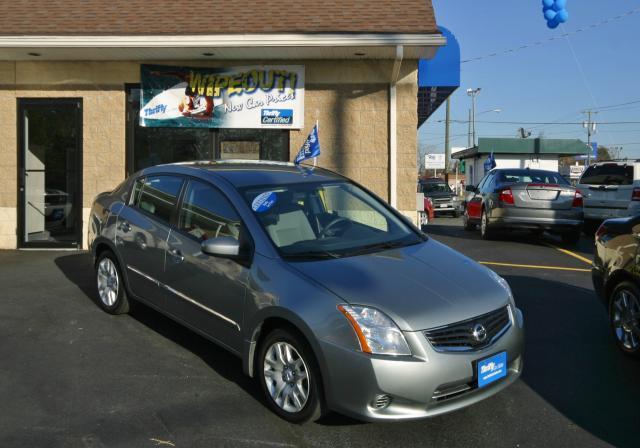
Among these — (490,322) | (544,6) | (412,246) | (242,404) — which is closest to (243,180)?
(412,246)

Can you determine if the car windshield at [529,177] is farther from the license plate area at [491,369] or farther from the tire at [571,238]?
the license plate area at [491,369]

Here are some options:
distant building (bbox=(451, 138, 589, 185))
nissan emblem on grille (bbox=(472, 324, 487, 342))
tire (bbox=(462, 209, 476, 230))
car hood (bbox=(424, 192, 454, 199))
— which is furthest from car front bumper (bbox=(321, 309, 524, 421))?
distant building (bbox=(451, 138, 589, 185))

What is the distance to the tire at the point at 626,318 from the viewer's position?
4.73 meters

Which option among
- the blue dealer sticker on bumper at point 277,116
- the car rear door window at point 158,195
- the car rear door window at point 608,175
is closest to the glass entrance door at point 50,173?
the blue dealer sticker on bumper at point 277,116

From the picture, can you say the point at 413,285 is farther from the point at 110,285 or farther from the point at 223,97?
the point at 223,97

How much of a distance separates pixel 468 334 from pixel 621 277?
7.56 feet

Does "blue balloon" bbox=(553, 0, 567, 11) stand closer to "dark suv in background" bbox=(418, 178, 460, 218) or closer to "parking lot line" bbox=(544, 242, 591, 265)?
"parking lot line" bbox=(544, 242, 591, 265)

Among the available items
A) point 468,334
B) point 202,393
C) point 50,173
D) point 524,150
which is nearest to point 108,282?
point 202,393

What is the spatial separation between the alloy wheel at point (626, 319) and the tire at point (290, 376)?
110 inches

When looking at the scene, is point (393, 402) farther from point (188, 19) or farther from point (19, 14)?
point (19, 14)

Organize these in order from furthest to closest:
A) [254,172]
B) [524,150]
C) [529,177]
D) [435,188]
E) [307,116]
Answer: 1. [524,150]
2. [435,188]
3. [529,177]
4. [307,116]
5. [254,172]

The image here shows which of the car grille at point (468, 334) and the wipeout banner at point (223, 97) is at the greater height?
the wipeout banner at point (223, 97)

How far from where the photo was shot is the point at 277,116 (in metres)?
10.2

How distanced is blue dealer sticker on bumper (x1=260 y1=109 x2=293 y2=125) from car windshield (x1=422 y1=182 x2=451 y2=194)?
16.4m
